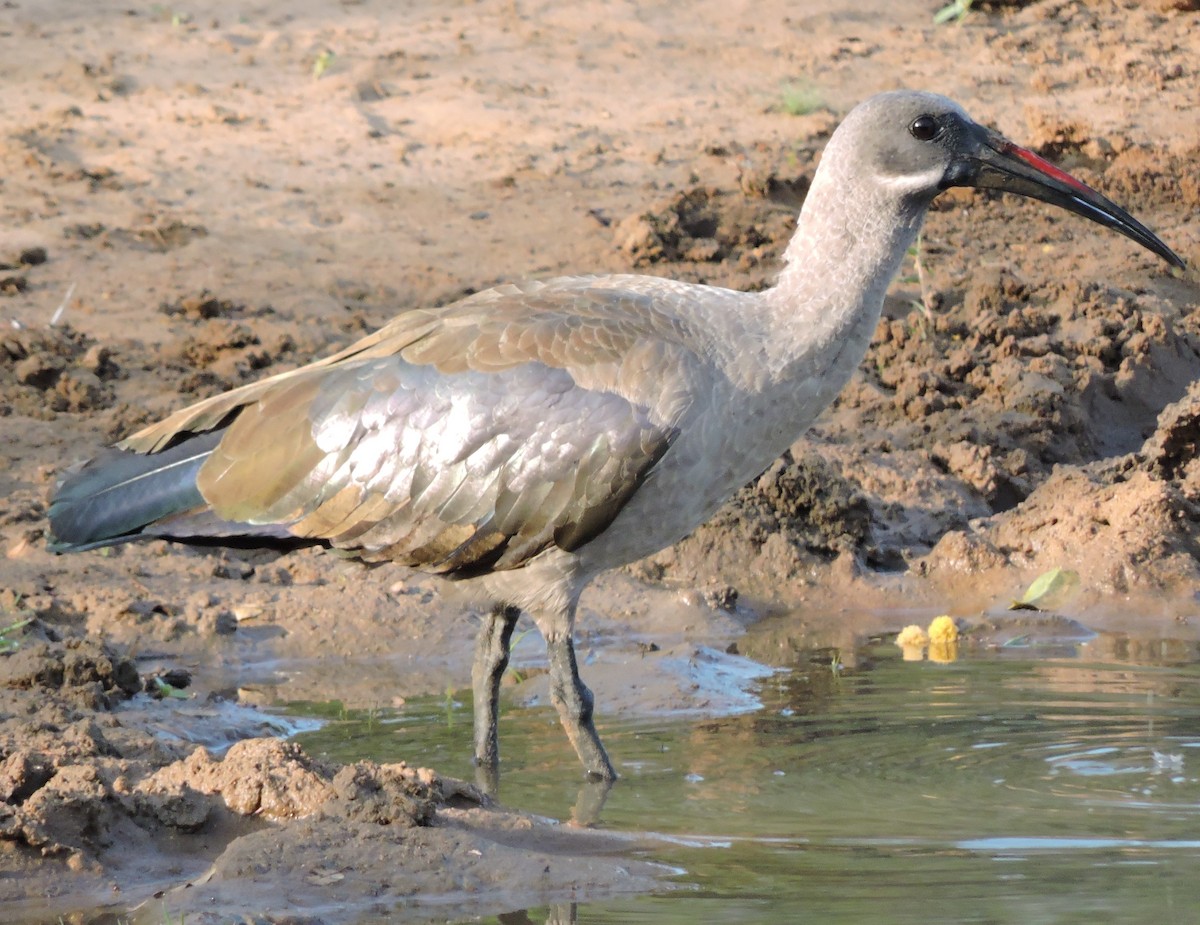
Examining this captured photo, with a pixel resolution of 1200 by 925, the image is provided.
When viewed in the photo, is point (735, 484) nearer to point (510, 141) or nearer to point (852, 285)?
point (852, 285)

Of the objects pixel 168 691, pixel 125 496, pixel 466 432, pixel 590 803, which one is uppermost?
pixel 466 432

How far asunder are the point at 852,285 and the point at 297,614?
2956 mm

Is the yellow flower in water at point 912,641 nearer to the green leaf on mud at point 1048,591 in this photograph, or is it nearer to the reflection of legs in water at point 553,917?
the green leaf on mud at point 1048,591

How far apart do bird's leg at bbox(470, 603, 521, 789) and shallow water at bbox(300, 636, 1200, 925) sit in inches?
4.9

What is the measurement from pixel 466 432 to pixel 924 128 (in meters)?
1.61

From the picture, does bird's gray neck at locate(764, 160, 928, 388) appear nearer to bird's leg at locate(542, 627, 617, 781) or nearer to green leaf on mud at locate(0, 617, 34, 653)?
bird's leg at locate(542, 627, 617, 781)

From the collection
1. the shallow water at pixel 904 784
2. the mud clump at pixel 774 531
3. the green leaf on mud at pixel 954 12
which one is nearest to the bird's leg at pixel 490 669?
the shallow water at pixel 904 784

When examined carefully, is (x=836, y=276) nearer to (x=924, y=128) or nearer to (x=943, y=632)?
(x=924, y=128)

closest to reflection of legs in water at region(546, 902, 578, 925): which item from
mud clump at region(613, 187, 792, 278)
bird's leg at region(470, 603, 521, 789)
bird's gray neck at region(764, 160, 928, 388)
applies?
bird's leg at region(470, 603, 521, 789)

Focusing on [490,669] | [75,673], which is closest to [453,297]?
[75,673]

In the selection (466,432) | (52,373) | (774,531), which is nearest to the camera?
(466,432)

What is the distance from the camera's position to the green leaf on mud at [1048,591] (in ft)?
25.0

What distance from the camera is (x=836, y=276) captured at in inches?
214

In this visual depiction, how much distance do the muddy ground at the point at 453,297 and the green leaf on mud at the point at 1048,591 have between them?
0.24 feet
